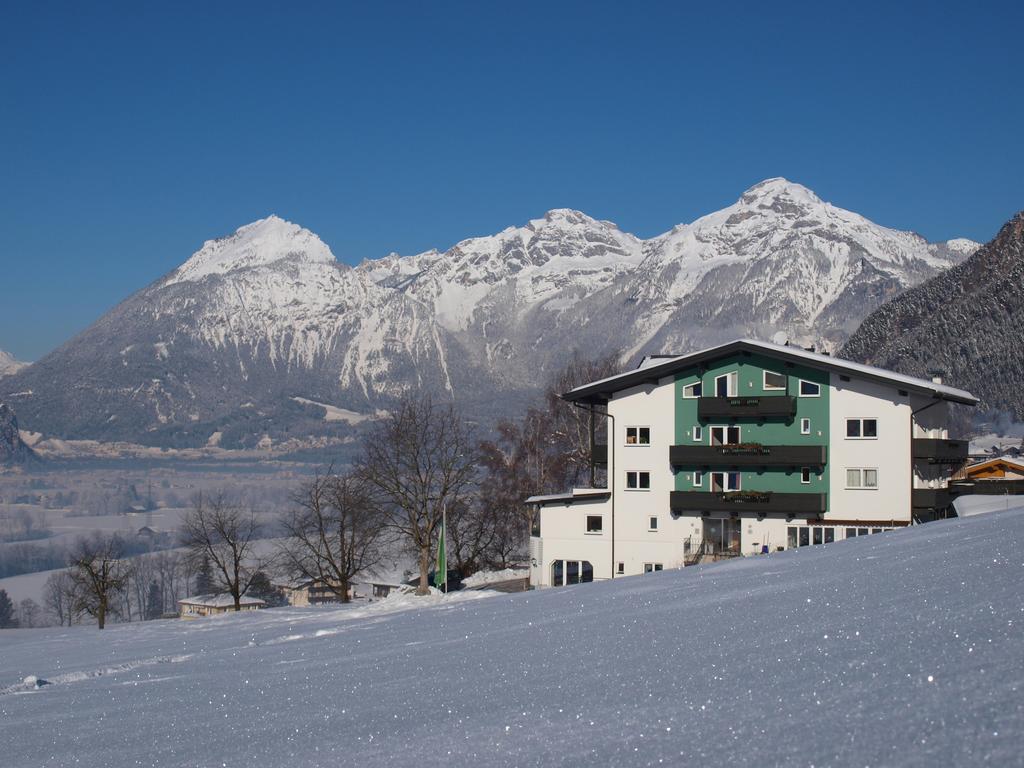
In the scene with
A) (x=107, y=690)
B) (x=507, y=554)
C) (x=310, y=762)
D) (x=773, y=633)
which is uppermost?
(x=773, y=633)

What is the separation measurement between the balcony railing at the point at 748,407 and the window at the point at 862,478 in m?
3.03

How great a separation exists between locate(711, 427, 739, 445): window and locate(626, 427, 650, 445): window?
8.67ft

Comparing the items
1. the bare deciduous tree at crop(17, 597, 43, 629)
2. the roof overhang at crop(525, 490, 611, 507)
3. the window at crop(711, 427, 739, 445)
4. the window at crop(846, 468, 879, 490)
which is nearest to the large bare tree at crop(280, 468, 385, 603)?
the roof overhang at crop(525, 490, 611, 507)

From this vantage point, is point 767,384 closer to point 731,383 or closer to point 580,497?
point 731,383

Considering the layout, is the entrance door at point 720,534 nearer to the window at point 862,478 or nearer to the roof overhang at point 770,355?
the window at point 862,478

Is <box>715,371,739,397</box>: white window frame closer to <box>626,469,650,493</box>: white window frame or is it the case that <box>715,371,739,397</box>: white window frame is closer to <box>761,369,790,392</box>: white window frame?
<box>761,369,790,392</box>: white window frame

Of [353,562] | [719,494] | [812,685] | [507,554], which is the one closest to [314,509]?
[353,562]

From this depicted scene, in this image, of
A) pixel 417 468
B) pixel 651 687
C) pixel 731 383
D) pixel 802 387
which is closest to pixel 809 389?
pixel 802 387

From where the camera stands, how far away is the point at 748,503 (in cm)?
4081

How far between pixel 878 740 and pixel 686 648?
299cm

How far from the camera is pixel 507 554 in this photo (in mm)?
64438

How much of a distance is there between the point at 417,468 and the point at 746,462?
1620 centimetres

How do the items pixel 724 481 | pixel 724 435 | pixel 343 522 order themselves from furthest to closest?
1. pixel 343 522
2. pixel 724 435
3. pixel 724 481

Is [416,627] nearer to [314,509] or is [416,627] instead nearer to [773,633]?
[773,633]
